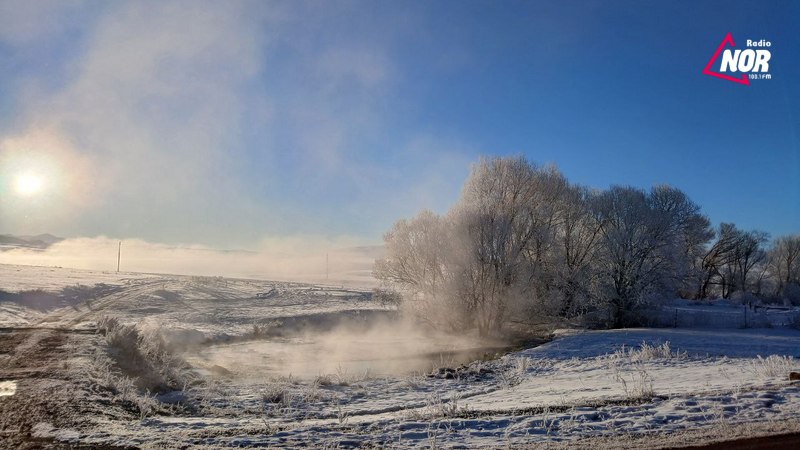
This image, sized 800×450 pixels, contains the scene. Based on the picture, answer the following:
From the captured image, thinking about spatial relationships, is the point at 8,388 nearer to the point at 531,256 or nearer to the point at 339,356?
the point at 339,356

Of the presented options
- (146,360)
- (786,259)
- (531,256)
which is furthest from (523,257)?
(786,259)

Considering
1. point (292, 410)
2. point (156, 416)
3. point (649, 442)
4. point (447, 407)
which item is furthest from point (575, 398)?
point (156, 416)

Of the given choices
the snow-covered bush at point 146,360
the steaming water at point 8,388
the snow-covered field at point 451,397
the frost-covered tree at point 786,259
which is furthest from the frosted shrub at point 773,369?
the frost-covered tree at point 786,259

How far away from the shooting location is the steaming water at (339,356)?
20.4m

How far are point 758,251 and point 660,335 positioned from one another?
6680cm

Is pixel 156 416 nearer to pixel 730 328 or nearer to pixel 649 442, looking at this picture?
pixel 649 442

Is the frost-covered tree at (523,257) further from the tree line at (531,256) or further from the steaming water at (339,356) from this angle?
the steaming water at (339,356)

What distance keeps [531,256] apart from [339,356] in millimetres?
18455

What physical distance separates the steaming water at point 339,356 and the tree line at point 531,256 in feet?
13.2

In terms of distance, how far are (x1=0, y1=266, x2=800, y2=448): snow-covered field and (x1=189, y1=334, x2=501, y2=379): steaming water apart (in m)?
0.19

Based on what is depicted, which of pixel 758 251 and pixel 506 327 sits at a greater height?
pixel 758 251

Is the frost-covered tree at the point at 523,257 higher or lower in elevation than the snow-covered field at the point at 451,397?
higher

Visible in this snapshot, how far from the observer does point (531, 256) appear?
37844 mm

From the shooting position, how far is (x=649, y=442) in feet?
24.7
